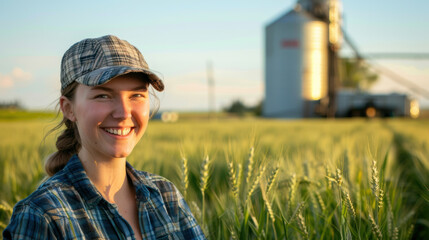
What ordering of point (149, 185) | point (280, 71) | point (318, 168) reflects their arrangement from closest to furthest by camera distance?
point (149, 185) < point (318, 168) < point (280, 71)

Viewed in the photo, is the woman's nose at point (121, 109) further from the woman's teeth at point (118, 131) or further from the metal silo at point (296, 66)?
the metal silo at point (296, 66)

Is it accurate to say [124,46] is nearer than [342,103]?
Yes

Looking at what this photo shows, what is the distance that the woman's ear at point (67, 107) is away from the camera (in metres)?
1.16

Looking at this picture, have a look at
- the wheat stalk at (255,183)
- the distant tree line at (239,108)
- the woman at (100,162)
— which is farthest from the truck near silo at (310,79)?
the woman at (100,162)

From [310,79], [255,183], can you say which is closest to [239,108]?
[310,79]

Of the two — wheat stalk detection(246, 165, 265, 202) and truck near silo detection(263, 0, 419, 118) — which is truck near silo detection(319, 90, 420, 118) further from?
wheat stalk detection(246, 165, 265, 202)

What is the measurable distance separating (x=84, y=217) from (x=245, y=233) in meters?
0.49

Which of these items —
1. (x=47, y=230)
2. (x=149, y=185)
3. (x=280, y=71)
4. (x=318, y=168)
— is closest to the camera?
(x=47, y=230)

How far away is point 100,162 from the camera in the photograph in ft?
3.74

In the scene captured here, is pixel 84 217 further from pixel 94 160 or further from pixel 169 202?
pixel 169 202

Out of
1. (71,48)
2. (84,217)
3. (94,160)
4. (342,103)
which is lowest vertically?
(342,103)

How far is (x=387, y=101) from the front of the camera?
21.9 m

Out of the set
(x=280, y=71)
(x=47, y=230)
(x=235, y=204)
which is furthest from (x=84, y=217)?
(x=280, y=71)

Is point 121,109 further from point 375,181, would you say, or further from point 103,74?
point 375,181
